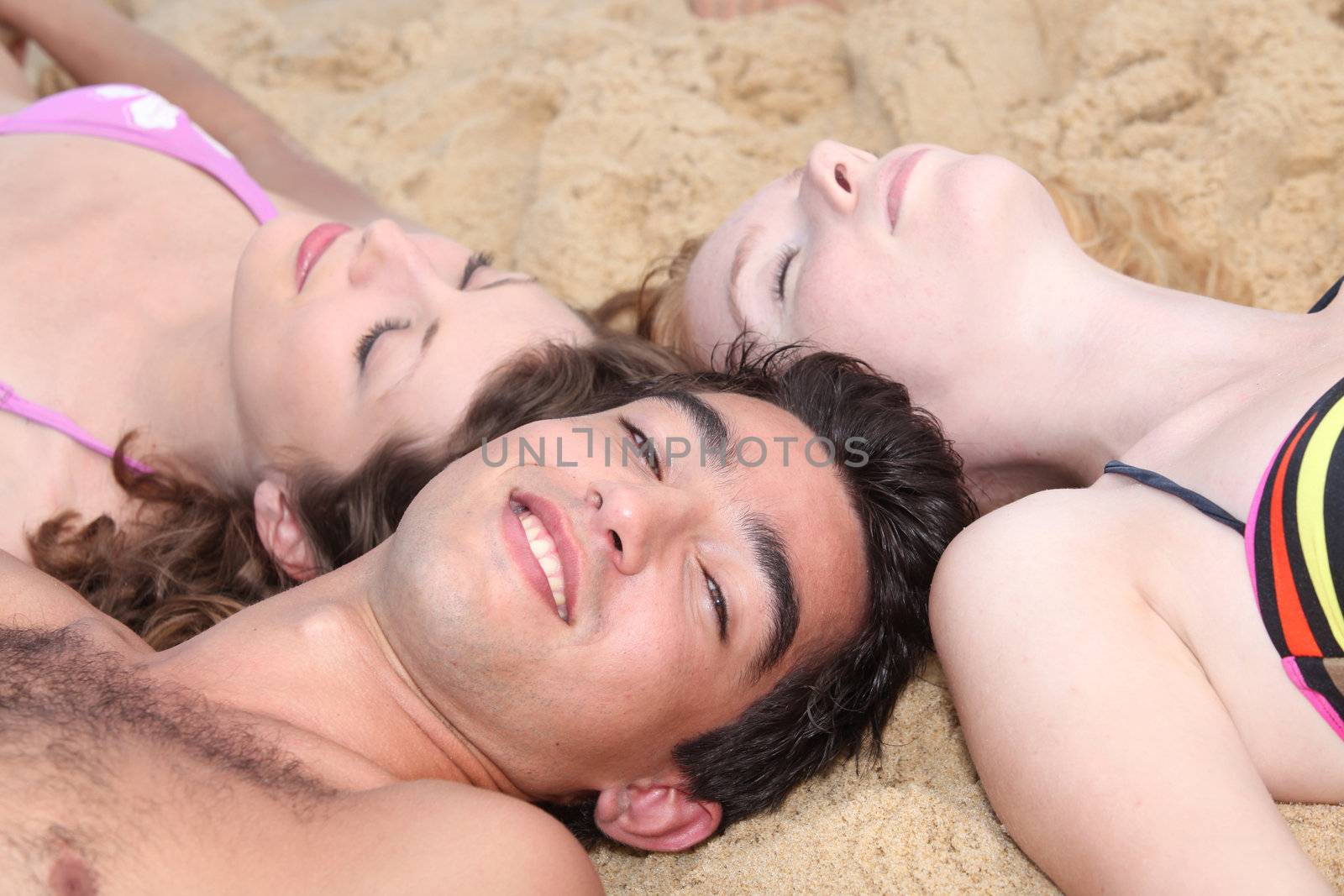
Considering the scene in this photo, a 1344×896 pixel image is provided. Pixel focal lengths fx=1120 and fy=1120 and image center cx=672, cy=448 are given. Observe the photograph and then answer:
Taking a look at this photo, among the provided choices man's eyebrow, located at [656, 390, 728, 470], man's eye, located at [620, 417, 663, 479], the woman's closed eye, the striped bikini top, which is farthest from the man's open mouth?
the striped bikini top

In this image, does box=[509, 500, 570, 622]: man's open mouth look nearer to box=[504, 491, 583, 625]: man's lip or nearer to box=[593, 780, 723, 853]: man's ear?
box=[504, 491, 583, 625]: man's lip

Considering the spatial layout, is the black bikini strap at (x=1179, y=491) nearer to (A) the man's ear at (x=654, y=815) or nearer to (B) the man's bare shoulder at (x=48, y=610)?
(A) the man's ear at (x=654, y=815)

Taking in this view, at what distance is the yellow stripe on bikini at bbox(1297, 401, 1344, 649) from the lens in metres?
1.80

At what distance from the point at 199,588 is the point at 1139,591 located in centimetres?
221

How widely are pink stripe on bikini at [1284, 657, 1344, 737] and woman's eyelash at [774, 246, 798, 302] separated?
1.40 m

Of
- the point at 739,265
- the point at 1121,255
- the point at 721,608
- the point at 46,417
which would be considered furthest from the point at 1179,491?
the point at 46,417

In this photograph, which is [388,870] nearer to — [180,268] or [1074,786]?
[1074,786]

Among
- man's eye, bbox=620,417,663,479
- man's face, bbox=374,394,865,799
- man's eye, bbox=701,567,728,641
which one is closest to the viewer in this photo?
man's face, bbox=374,394,865,799

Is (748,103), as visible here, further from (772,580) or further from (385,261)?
(772,580)

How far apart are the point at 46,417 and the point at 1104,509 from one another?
101 inches

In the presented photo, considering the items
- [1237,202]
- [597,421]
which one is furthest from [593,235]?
[1237,202]

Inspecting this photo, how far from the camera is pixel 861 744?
8.00 feet

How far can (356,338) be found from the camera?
2643 millimetres

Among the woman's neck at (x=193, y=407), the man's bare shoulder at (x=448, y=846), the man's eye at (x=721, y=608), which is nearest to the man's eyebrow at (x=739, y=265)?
the man's eye at (x=721, y=608)
